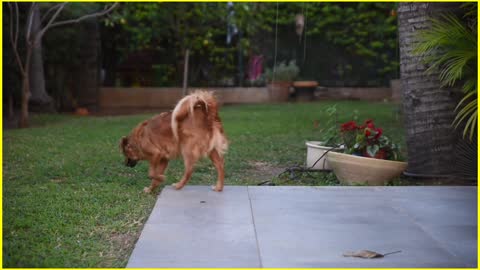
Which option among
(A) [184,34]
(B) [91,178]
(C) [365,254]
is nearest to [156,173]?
(B) [91,178]

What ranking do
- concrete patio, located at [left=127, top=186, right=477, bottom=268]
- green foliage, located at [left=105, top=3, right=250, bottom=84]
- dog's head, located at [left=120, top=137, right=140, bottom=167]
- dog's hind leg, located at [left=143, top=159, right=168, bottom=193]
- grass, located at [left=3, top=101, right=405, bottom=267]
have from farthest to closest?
green foliage, located at [left=105, top=3, right=250, bottom=84] → dog's head, located at [left=120, top=137, right=140, bottom=167] → dog's hind leg, located at [left=143, top=159, right=168, bottom=193] → grass, located at [left=3, top=101, right=405, bottom=267] → concrete patio, located at [left=127, top=186, right=477, bottom=268]

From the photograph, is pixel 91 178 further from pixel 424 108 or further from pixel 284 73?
pixel 284 73

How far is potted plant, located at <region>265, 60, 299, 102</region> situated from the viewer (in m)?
19.9

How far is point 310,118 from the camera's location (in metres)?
14.2

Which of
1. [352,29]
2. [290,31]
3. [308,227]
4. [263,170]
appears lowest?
[263,170]

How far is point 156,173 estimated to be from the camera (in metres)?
6.29

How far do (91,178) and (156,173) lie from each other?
115 cm

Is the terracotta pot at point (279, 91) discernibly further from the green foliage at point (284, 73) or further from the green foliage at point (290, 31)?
the green foliage at point (290, 31)

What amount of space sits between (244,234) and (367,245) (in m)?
0.86

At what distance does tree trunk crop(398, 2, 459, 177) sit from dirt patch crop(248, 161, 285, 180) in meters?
1.62

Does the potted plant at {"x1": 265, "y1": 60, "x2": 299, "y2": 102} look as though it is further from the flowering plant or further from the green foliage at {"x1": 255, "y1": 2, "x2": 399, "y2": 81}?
the flowering plant

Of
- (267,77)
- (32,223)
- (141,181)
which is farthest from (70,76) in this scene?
(32,223)

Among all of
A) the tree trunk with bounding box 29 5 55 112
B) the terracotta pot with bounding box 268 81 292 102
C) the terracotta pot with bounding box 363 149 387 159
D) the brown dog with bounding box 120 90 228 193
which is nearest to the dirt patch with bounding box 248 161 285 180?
the terracotta pot with bounding box 363 149 387 159

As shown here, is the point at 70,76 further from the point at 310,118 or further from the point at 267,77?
the point at 310,118
